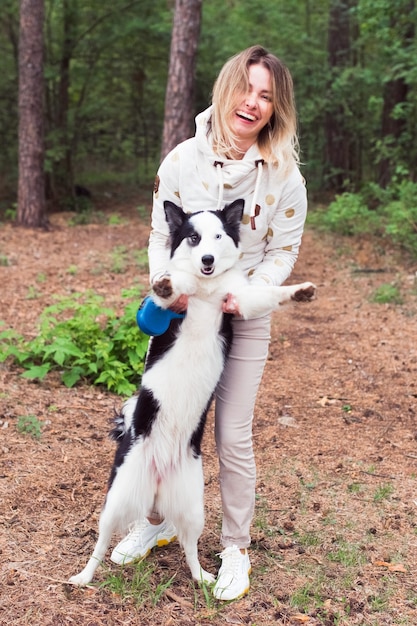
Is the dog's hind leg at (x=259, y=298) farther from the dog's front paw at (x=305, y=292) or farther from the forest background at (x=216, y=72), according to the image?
the forest background at (x=216, y=72)

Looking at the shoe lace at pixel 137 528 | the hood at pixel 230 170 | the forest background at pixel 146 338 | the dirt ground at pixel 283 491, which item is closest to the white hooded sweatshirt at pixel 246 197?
the hood at pixel 230 170

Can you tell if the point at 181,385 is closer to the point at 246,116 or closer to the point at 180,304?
the point at 180,304

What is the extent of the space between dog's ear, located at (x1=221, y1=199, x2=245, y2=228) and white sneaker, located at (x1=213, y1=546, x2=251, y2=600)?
1503 mm

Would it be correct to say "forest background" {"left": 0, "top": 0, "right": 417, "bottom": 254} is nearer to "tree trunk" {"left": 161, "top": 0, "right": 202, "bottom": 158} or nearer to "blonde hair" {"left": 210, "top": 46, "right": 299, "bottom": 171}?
"tree trunk" {"left": 161, "top": 0, "right": 202, "bottom": 158}

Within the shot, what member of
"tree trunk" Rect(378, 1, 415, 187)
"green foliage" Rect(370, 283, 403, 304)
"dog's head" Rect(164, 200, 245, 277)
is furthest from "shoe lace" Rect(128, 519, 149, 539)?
"tree trunk" Rect(378, 1, 415, 187)

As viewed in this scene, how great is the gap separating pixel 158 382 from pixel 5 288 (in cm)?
515

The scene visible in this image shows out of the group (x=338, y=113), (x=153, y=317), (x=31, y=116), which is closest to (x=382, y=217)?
(x=338, y=113)

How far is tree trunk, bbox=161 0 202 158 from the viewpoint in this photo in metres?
9.30

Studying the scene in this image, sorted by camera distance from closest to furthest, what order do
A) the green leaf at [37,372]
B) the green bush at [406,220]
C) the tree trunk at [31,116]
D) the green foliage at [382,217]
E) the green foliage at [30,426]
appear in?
the green foliage at [30,426] → the green leaf at [37,372] → the green bush at [406,220] → the green foliage at [382,217] → the tree trunk at [31,116]

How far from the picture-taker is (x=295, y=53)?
1312 cm

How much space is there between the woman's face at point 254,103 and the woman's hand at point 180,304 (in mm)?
753

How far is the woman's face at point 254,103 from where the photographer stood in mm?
2801

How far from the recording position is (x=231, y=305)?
2.78 meters

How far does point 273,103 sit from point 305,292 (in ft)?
2.78
